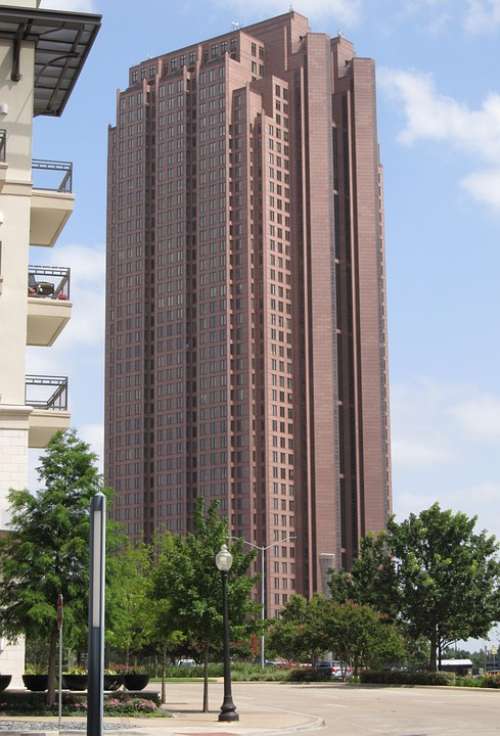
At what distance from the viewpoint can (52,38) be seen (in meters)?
38.7

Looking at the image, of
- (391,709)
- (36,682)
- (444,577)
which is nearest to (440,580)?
(444,577)

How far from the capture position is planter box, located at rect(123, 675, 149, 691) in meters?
40.0

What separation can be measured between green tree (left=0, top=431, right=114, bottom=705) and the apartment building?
2309 mm

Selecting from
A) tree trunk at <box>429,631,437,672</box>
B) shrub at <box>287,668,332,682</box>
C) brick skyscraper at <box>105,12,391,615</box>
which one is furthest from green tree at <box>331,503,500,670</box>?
brick skyscraper at <box>105,12,391,615</box>

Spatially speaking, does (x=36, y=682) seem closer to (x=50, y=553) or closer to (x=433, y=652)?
(x=50, y=553)

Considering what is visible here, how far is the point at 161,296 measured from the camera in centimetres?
19238

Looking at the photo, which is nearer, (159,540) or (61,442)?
(61,442)

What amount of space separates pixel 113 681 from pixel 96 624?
88.2 ft

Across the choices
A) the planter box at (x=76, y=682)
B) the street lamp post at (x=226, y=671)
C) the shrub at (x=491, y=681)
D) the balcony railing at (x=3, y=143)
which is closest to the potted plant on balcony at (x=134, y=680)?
the planter box at (x=76, y=682)

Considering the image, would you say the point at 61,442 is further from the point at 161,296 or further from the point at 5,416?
the point at 161,296

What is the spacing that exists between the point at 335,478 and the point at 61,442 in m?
149

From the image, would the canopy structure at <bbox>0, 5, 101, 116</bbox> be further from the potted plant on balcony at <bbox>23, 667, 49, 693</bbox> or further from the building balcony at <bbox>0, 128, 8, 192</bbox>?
the potted plant on balcony at <bbox>23, 667, 49, 693</bbox>

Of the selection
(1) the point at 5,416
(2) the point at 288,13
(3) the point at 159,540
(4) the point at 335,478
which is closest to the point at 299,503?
(4) the point at 335,478

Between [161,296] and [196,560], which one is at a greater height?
[161,296]
